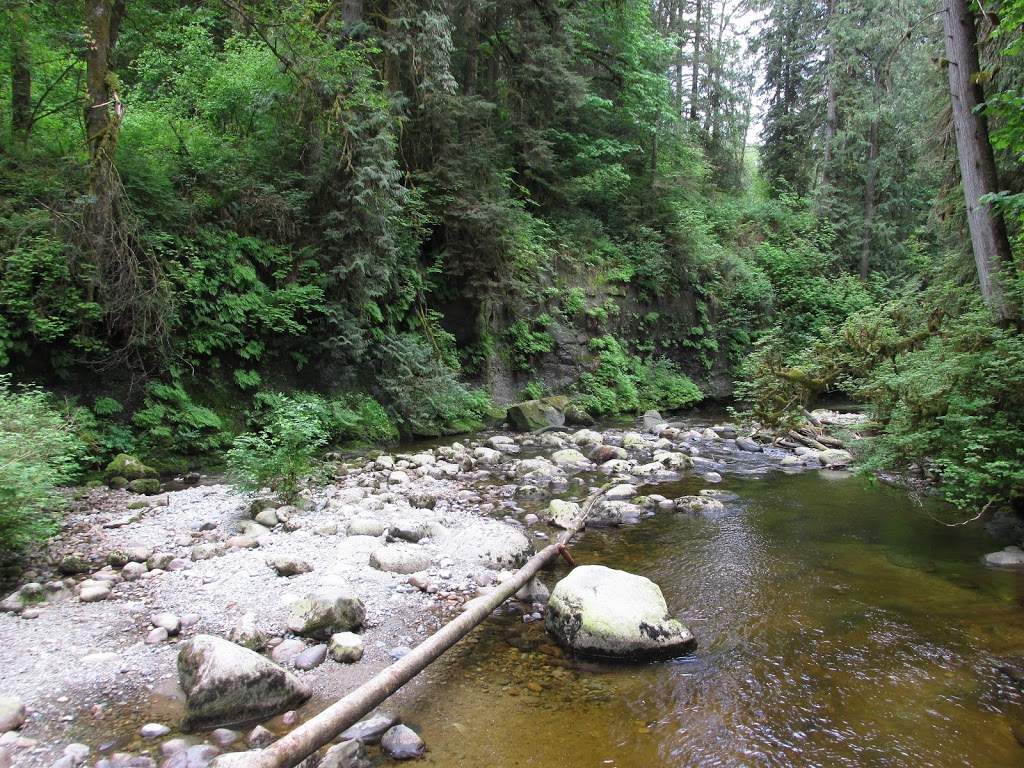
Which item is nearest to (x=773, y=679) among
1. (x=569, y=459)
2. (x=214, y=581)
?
(x=214, y=581)

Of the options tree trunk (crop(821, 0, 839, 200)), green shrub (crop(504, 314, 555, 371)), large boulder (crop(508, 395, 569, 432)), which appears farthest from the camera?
tree trunk (crop(821, 0, 839, 200))

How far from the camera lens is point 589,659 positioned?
396 cm

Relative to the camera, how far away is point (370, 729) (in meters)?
3.11

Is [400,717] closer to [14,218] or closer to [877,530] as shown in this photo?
[877,530]

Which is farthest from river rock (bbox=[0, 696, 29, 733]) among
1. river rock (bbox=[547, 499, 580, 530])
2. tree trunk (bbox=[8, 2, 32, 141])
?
tree trunk (bbox=[8, 2, 32, 141])

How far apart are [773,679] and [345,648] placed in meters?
2.89

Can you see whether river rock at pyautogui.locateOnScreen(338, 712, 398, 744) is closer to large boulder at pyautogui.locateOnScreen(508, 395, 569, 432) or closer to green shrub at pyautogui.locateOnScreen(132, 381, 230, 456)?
green shrub at pyautogui.locateOnScreen(132, 381, 230, 456)

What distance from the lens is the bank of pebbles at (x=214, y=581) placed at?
123 inches

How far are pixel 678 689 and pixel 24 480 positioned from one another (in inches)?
190

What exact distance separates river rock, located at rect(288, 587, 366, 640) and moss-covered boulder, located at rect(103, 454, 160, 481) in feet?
15.7

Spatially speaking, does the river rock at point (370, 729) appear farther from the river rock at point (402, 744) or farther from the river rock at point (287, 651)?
the river rock at point (287, 651)

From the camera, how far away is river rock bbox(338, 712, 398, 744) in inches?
120

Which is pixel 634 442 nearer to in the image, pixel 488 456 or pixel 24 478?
pixel 488 456

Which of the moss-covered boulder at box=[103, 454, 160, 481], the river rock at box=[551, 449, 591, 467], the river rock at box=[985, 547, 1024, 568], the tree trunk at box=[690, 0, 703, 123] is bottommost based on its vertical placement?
the river rock at box=[985, 547, 1024, 568]
